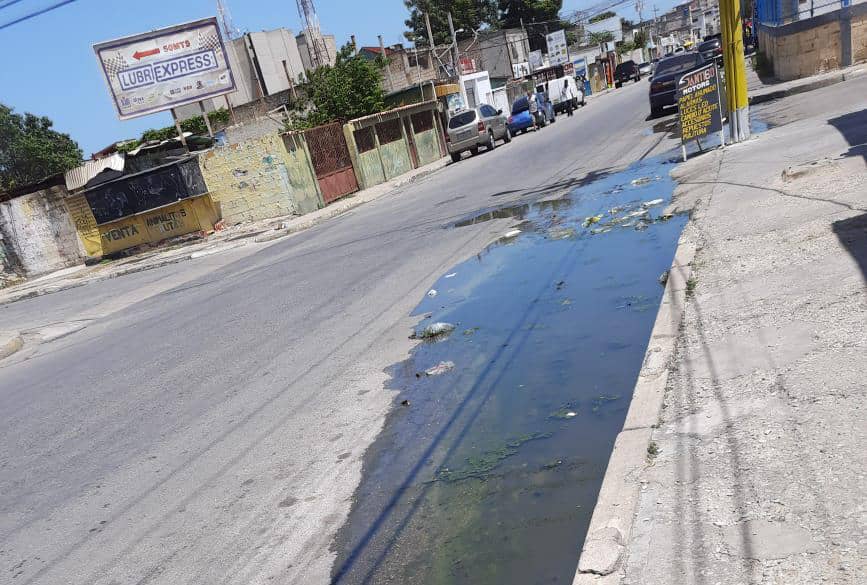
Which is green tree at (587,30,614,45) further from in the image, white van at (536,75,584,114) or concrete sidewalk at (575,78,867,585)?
concrete sidewalk at (575,78,867,585)

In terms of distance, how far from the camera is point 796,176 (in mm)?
7871

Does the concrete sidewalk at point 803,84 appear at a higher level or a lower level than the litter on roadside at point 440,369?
higher

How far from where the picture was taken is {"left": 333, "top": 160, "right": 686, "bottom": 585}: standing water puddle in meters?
3.35

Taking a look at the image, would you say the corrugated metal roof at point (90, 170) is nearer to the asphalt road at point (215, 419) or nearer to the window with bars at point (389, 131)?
the window with bars at point (389, 131)

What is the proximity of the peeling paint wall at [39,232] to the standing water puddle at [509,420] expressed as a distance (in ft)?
71.8

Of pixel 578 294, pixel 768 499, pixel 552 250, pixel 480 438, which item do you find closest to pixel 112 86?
pixel 552 250

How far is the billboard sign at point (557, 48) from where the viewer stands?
72688 millimetres

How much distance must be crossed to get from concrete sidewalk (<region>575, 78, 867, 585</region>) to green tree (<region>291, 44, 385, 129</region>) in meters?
25.9

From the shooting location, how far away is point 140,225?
2420cm

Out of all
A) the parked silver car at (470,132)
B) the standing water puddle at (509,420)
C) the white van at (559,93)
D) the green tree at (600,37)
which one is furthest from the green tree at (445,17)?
the standing water puddle at (509,420)

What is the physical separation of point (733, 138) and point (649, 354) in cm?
929

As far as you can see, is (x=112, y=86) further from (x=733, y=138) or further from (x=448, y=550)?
(x=448, y=550)

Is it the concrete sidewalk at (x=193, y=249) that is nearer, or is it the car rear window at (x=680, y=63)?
the concrete sidewalk at (x=193, y=249)

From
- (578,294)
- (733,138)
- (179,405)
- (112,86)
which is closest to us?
(179,405)
